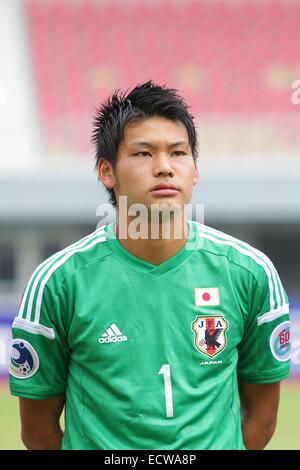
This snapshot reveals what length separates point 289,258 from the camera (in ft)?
64.2

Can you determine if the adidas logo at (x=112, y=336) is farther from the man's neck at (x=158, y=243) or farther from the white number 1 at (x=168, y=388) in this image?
the man's neck at (x=158, y=243)

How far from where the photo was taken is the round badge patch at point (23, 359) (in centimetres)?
310

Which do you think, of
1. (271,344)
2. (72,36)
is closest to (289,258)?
(72,36)

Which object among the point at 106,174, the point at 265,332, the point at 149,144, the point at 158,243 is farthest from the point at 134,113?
the point at 265,332

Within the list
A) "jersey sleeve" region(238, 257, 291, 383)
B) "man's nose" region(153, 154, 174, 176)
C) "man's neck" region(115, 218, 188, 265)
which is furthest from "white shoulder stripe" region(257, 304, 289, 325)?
"man's nose" region(153, 154, 174, 176)

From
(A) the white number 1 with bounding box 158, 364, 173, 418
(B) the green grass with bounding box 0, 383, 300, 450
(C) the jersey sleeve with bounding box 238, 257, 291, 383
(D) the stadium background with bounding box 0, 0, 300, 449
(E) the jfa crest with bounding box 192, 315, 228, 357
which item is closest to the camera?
(A) the white number 1 with bounding box 158, 364, 173, 418

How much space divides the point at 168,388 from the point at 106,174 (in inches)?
29.8

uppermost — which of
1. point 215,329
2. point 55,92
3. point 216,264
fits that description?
point 55,92

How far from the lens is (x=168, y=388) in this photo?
9.57 feet

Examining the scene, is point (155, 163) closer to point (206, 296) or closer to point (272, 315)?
point (206, 296)

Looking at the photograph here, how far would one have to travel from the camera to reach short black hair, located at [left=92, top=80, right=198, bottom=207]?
3053 millimetres

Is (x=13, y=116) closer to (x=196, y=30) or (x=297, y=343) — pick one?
(x=196, y=30)

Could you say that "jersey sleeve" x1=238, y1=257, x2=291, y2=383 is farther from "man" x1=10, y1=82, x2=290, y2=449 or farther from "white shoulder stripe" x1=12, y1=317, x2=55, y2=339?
"white shoulder stripe" x1=12, y1=317, x2=55, y2=339

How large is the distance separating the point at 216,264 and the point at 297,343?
890 centimetres
